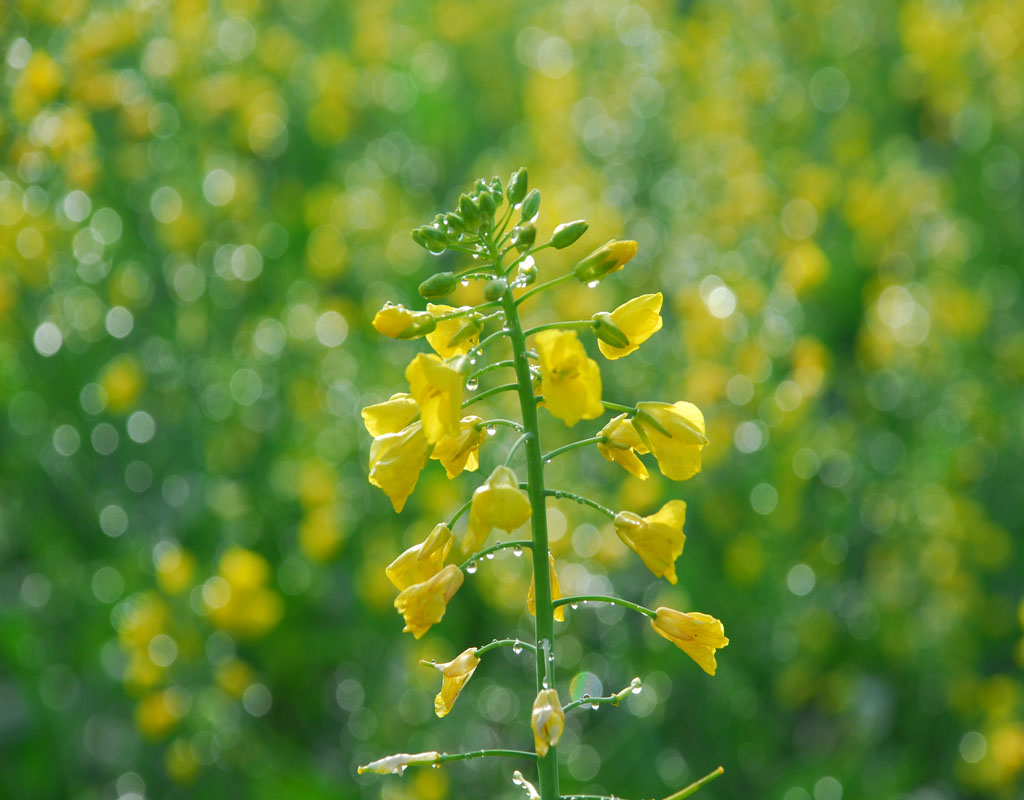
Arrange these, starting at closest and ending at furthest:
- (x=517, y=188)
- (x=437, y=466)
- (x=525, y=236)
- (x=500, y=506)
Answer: (x=500, y=506)
(x=525, y=236)
(x=517, y=188)
(x=437, y=466)

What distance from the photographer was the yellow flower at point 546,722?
1.08m

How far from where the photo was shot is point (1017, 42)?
6012 mm

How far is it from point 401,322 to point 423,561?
280 mm

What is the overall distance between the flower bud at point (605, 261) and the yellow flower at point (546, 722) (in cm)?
48

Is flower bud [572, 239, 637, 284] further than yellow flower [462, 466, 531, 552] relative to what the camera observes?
Yes

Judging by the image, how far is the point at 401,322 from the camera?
3.97ft

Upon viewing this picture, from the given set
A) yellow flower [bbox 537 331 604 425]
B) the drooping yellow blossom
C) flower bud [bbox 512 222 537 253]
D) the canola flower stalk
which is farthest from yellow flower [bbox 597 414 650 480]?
the drooping yellow blossom

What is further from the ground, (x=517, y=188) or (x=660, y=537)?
(x=517, y=188)

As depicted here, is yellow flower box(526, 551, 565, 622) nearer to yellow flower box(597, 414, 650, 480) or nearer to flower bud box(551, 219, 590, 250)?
yellow flower box(597, 414, 650, 480)

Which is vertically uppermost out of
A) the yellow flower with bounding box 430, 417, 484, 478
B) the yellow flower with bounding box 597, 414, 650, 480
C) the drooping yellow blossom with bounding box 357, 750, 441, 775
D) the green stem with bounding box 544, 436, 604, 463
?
the yellow flower with bounding box 430, 417, 484, 478

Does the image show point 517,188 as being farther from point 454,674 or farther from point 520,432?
point 454,674

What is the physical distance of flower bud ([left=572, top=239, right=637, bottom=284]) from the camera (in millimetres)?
1287

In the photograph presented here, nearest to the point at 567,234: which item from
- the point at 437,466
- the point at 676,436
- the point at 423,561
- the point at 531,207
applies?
the point at 531,207

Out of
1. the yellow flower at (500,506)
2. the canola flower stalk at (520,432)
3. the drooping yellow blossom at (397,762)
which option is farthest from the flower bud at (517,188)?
the drooping yellow blossom at (397,762)
